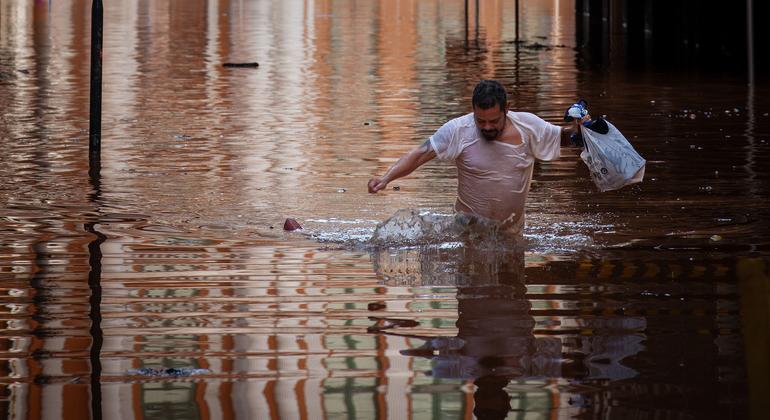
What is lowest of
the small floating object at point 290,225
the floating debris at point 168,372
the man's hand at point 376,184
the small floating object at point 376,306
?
the floating debris at point 168,372

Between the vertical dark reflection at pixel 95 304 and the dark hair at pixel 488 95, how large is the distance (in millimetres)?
2519

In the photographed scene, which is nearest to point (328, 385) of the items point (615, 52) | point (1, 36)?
point (615, 52)

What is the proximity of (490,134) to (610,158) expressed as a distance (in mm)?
884

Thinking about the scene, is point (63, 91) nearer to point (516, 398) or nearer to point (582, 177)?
point (582, 177)

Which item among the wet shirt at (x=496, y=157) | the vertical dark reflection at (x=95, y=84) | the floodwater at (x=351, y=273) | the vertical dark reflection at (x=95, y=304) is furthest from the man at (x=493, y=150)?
the vertical dark reflection at (x=95, y=84)

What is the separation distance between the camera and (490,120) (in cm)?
903

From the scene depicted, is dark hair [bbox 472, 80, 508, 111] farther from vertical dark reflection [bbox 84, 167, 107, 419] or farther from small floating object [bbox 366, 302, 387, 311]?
vertical dark reflection [bbox 84, 167, 107, 419]

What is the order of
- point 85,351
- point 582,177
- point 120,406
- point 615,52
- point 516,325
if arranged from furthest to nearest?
point 615,52 → point 582,177 → point 516,325 → point 85,351 → point 120,406

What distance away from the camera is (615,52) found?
115ft

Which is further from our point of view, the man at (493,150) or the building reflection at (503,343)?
the man at (493,150)

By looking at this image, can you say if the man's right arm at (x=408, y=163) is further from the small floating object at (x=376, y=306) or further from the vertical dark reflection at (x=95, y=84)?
the vertical dark reflection at (x=95, y=84)

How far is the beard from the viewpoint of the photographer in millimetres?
9173

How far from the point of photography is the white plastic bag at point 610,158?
9.51 meters

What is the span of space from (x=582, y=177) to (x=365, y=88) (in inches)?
451
